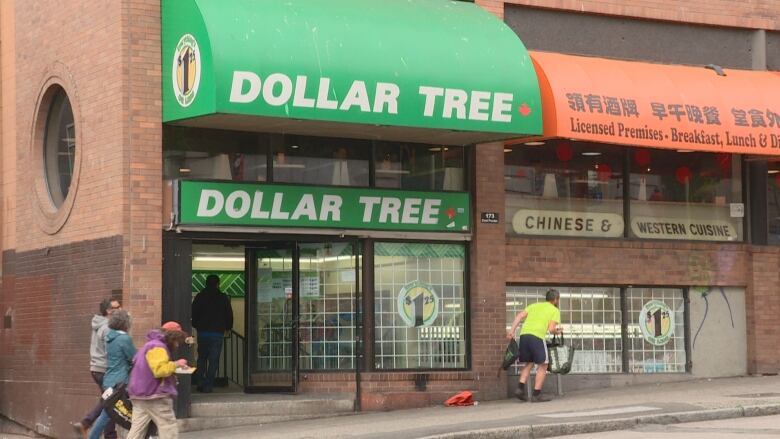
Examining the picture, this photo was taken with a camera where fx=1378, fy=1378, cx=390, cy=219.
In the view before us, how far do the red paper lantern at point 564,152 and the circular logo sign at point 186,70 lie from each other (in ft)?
20.7

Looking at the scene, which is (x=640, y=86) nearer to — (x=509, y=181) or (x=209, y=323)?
(x=509, y=181)

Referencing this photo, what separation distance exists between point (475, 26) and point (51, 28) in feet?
19.5

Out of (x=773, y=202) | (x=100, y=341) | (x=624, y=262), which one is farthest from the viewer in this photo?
(x=773, y=202)

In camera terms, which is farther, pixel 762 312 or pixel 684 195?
pixel 762 312

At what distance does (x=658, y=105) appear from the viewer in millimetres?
19391

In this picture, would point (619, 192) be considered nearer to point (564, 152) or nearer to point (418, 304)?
point (564, 152)

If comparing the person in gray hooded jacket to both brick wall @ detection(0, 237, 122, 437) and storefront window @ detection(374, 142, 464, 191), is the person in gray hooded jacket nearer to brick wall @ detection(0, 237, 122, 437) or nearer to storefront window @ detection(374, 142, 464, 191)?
brick wall @ detection(0, 237, 122, 437)

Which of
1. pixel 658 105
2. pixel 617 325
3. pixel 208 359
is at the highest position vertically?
pixel 658 105

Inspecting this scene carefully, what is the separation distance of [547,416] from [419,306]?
342 centimetres

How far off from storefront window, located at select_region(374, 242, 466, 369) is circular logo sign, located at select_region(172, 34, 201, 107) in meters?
3.77

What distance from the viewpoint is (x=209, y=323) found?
20.2 meters

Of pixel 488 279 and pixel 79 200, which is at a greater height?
pixel 79 200

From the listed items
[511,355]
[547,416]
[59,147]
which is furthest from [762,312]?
[59,147]

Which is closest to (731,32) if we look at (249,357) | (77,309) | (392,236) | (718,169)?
(718,169)
